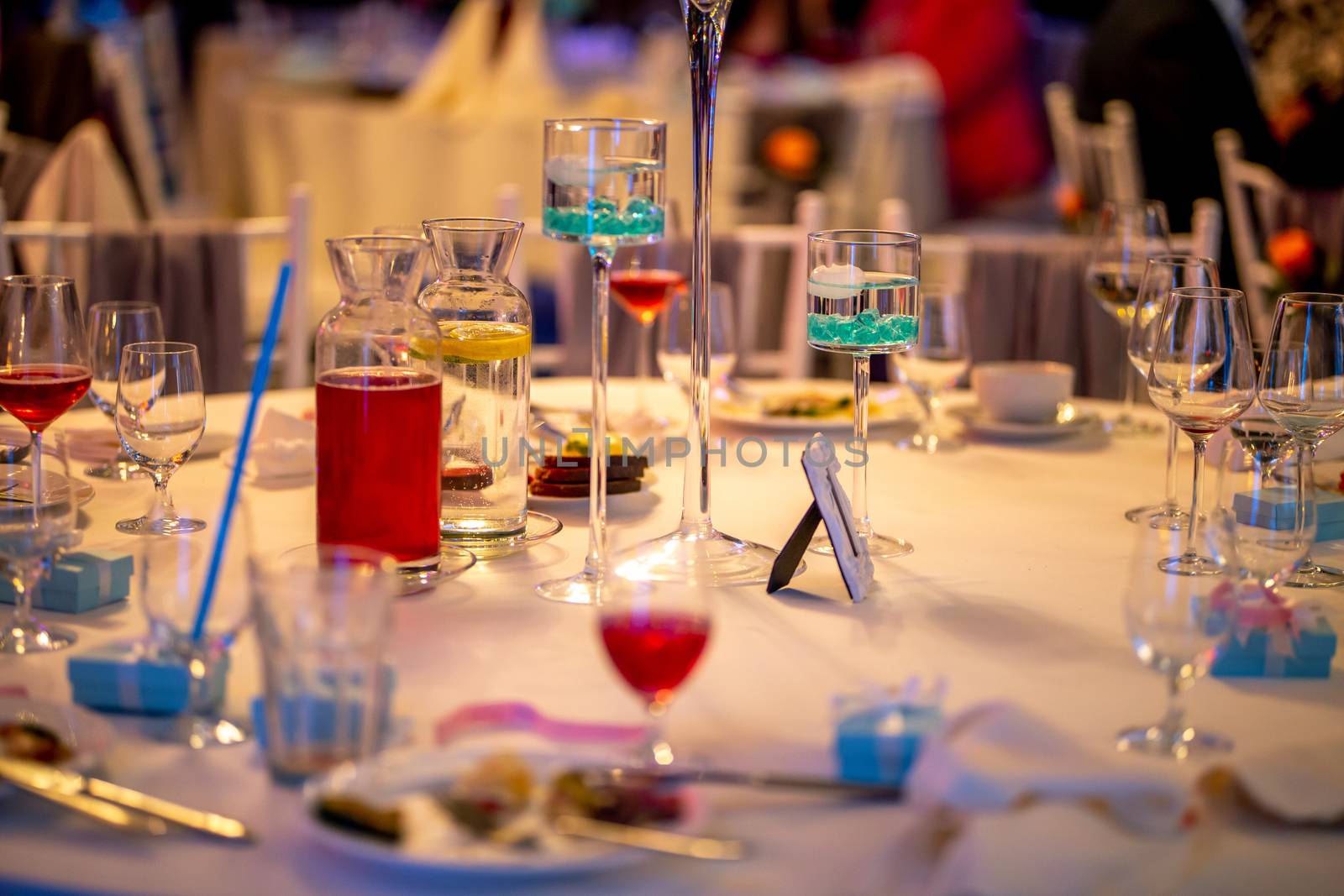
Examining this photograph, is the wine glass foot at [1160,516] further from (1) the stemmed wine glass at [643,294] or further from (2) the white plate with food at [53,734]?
(2) the white plate with food at [53,734]

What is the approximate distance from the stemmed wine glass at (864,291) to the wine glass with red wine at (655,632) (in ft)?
1.80

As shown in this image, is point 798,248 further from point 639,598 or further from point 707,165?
point 639,598

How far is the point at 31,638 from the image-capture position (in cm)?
116

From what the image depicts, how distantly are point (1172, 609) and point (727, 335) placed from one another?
109 centimetres

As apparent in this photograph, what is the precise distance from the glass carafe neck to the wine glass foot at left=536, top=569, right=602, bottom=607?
0.95ft

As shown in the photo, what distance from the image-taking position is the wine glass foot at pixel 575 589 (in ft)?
4.25

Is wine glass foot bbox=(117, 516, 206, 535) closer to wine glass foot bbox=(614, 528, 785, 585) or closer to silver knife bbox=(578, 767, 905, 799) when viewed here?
wine glass foot bbox=(614, 528, 785, 585)

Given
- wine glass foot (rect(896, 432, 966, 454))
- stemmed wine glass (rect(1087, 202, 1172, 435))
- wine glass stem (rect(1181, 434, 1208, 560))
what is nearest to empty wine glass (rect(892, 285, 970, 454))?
wine glass foot (rect(896, 432, 966, 454))

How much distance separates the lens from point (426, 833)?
831 millimetres

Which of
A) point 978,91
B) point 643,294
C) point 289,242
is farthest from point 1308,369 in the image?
point 978,91

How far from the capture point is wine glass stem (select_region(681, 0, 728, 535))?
1.35 m

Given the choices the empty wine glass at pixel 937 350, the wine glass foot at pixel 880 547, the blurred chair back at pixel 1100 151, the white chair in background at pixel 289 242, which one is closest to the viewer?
the wine glass foot at pixel 880 547

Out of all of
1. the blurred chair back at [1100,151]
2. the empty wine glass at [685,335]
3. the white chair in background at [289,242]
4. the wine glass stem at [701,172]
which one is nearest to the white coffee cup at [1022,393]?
the empty wine glass at [685,335]

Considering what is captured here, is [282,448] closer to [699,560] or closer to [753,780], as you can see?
[699,560]
